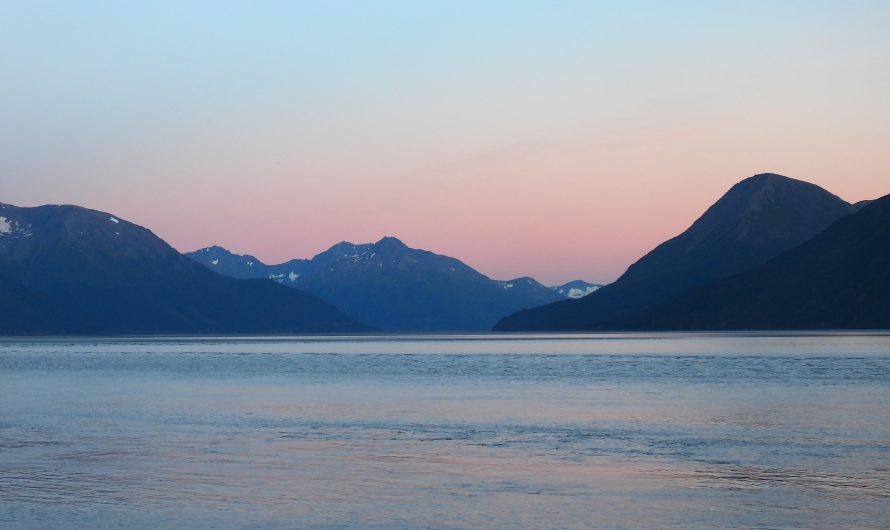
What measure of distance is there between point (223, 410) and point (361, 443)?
21.2m

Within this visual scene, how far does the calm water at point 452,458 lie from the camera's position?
102 ft

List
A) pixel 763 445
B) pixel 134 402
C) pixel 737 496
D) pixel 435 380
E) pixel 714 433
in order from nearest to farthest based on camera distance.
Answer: pixel 737 496, pixel 763 445, pixel 714 433, pixel 134 402, pixel 435 380

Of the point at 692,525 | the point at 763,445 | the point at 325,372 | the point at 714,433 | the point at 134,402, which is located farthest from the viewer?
the point at 325,372

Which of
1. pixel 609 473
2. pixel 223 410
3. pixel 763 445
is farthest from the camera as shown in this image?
pixel 223 410

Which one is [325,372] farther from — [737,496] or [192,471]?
[737,496]

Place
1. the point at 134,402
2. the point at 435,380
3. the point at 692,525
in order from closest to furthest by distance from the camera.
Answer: the point at 692,525 → the point at 134,402 → the point at 435,380

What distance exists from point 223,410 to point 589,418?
73.6ft

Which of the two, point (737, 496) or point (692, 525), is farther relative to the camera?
point (737, 496)

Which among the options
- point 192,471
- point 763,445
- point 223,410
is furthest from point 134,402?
point 763,445

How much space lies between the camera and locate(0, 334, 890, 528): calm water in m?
30.9

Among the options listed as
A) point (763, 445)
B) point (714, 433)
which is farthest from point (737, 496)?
point (714, 433)

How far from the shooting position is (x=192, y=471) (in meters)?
39.4

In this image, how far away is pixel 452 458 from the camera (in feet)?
138

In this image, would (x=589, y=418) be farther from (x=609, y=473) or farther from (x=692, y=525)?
(x=692, y=525)
